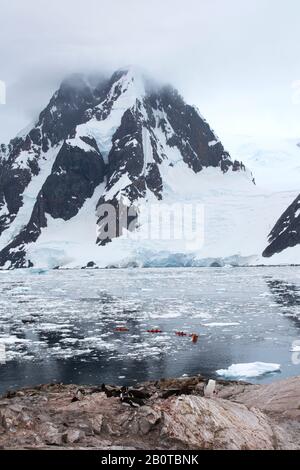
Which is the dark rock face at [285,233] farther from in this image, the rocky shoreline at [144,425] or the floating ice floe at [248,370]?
the rocky shoreline at [144,425]

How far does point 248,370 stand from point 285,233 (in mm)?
121934

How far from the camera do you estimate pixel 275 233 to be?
14250cm

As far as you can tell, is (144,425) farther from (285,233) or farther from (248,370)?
(285,233)

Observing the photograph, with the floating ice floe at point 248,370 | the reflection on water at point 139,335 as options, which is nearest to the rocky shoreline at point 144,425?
the floating ice floe at point 248,370

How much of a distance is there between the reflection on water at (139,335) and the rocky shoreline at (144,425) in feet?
30.5

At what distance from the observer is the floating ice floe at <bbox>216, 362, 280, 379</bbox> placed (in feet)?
70.7

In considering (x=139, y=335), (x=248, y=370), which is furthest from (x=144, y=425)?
(x=139, y=335)

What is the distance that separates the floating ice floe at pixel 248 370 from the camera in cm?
2155

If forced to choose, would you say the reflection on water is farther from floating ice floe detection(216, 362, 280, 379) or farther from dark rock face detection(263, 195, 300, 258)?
dark rock face detection(263, 195, 300, 258)

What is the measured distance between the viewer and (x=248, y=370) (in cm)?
2202

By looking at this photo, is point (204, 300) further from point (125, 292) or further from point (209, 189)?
point (209, 189)

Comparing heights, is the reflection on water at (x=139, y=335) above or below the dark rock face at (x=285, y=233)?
below

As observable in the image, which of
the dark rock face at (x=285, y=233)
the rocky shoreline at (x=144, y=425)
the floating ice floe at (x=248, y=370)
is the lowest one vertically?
the floating ice floe at (x=248, y=370)

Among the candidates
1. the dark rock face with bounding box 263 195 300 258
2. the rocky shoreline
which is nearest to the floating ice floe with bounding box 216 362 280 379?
the rocky shoreline
